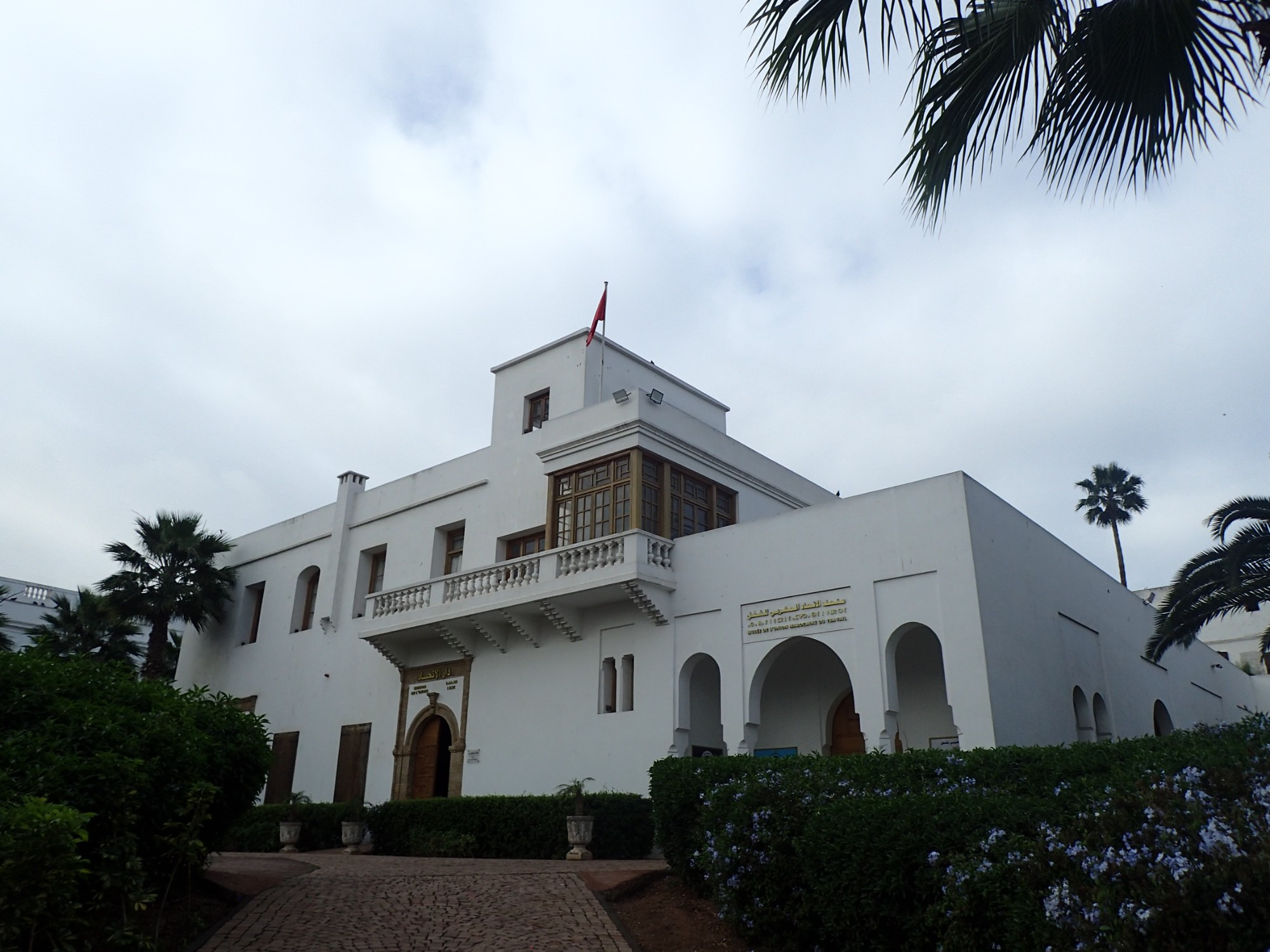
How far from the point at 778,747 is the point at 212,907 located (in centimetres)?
978

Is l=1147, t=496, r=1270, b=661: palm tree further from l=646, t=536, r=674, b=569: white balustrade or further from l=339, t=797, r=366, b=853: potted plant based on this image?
l=339, t=797, r=366, b=853: potted plant

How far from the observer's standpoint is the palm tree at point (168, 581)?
2492cm

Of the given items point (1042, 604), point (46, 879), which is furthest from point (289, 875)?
point (1042, 604)

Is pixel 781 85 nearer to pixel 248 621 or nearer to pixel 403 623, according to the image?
pixel 403 623

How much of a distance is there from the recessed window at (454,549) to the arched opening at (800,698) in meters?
7.89

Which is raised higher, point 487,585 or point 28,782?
point 487,585

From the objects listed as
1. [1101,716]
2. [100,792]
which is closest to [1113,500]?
A: [1101,716]

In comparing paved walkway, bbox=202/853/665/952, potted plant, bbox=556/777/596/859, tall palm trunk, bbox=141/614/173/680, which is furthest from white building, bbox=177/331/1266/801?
paved walkway, bbox=202/853/665/952

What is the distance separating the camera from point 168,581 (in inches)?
1013

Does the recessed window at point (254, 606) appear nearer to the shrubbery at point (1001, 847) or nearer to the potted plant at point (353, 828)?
the potted plant at point (353, 828)

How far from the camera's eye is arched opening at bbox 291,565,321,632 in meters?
24.7

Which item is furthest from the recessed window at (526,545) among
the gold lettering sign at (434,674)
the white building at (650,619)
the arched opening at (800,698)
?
the arched opening at (800,698)

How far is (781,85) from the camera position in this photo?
18.6 feet

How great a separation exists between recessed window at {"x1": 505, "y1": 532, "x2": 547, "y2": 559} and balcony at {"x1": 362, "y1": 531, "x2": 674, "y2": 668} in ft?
4.35
